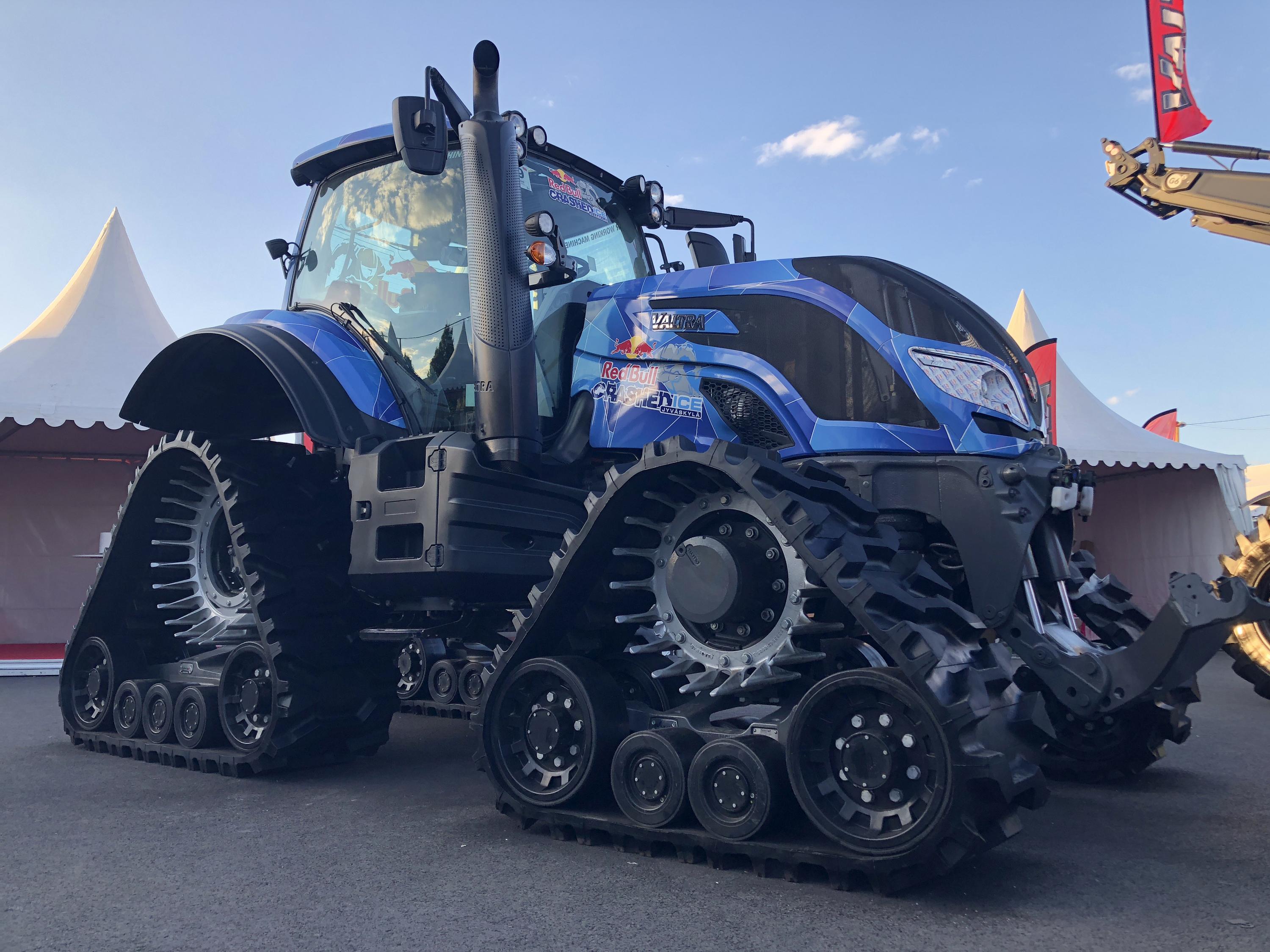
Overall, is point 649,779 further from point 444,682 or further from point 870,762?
point 444,682

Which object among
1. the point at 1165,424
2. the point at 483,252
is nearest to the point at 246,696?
the point at 483,252

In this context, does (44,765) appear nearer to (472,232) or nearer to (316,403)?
(316,403)

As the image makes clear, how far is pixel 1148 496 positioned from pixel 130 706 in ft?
47.9

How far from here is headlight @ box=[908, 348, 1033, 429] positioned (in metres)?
3.74

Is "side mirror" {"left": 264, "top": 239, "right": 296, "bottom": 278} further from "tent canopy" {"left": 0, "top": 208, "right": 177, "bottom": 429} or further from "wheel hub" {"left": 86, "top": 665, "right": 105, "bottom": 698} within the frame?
"tent canopy" {"left": 0, "top": 208, "right": 177, "bottom": 429}

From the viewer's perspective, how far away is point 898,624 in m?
2.91

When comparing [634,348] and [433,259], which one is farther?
[433,259]

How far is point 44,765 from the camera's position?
5.53m

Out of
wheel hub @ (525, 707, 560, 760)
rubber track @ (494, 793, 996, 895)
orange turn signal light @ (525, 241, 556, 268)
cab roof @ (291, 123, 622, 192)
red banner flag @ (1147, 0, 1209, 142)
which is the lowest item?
rubber track @ (494, 793, 996, 895)

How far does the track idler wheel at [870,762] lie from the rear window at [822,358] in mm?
1139

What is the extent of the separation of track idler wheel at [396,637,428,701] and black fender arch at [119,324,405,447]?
214 cm

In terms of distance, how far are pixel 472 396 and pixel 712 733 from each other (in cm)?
218

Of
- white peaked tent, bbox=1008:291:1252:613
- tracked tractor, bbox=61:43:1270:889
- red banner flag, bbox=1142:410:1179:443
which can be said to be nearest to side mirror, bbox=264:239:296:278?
tracked tractor, bbox=61:43:1270:889

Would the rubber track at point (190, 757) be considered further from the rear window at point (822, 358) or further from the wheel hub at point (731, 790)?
the rear window at point (822, 358)
